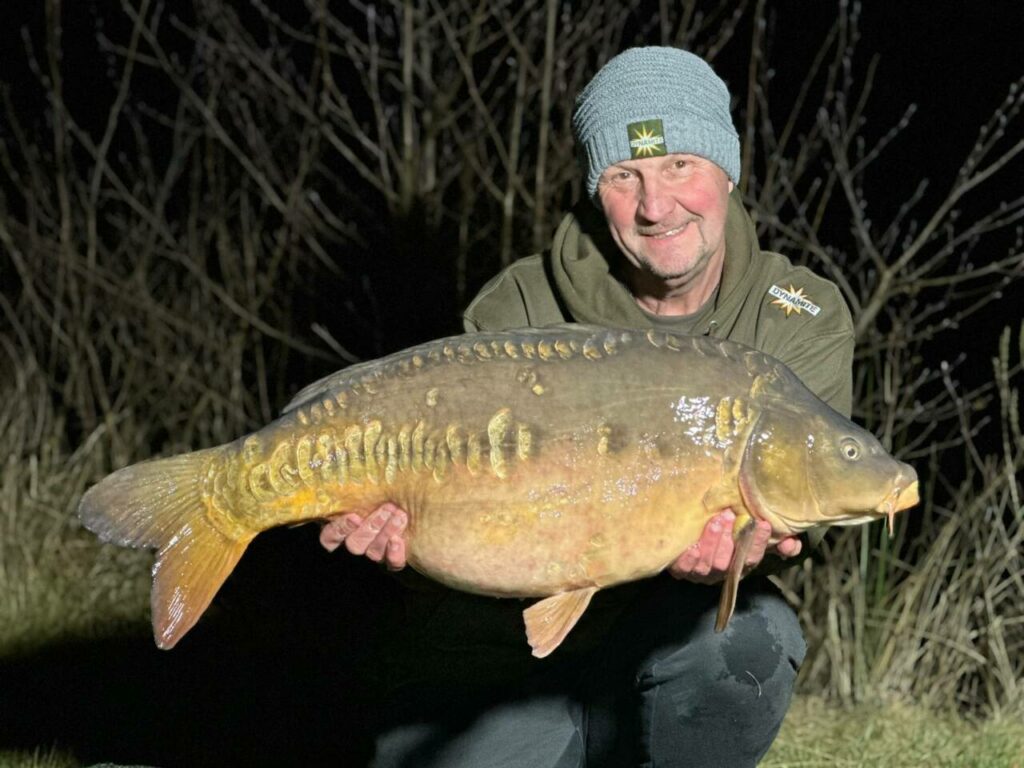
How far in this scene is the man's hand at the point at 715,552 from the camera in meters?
2.04

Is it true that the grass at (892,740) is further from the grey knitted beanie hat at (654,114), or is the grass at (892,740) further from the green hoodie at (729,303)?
the grey knitted beanie hat at (654,114)

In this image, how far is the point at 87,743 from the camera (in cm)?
292

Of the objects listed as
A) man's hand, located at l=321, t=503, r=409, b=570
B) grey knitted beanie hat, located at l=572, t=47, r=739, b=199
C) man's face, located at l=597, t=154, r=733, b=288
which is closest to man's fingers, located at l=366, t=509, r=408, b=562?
man's hand, located at l=321, t=503, r=409, b=570

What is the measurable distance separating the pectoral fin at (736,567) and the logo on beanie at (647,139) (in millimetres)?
658

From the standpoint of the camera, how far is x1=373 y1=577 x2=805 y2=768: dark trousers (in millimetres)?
2355

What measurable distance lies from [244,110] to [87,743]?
1.94 m

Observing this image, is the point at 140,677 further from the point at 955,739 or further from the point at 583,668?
the point at 955,739

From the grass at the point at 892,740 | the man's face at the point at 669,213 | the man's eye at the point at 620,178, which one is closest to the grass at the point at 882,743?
the grass at the point at 892,740

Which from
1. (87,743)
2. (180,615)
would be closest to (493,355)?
(180,615)

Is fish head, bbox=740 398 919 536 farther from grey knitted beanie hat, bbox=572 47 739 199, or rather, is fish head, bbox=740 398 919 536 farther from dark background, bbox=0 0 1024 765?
dark background, bbox=0 0 1024 765

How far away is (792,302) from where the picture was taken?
2459 millimetres

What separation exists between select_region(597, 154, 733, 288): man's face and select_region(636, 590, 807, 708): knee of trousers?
523mm

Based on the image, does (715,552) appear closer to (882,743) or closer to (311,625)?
(882,743)

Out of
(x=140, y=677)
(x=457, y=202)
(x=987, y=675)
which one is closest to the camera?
(x=140, y=677)
